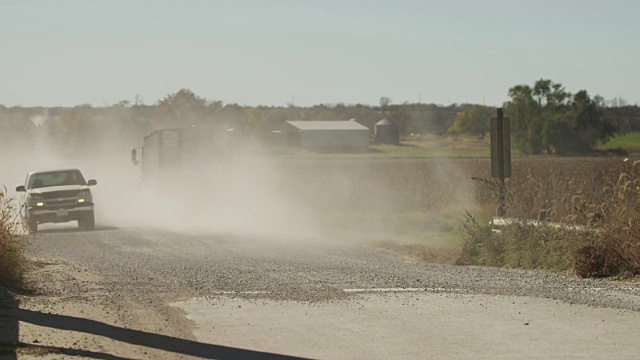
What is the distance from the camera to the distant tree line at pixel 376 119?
66750 millimetres

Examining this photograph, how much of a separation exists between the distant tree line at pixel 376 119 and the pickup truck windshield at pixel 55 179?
25.7 feet

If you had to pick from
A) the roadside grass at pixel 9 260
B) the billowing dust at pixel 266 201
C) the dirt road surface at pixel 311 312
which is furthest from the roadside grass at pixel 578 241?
the billowing dust at pixel 266 201

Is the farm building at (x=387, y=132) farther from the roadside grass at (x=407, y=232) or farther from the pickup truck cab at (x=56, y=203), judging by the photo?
the pickup truck cab at (x=56, y=203)

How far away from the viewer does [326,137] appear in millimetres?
130625

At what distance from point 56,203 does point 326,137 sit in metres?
96.7

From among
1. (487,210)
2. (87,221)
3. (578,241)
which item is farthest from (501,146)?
(87,221)

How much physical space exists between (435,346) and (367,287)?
5398 mm

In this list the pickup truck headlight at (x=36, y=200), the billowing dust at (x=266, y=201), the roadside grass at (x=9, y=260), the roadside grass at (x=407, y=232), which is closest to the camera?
the roadside grass at (x=9, y=260)

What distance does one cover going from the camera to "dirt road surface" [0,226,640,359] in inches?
436

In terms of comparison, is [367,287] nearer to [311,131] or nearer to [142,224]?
[142,224]

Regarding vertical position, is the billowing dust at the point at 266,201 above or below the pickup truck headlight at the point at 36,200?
below

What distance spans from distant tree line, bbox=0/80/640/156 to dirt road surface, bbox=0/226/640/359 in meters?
7.48

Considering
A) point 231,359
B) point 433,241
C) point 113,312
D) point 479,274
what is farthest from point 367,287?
point 433,241

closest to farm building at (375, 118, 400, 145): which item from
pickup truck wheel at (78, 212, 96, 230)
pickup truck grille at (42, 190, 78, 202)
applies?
pickup truck wheel at (78, 212, 96, 230)
